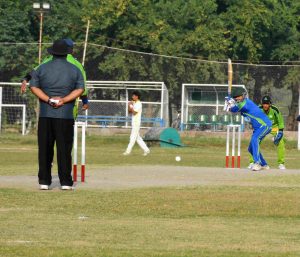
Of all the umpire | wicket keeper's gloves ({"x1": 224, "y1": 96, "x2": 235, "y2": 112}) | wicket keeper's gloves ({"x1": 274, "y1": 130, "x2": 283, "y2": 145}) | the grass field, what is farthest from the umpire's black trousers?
wicket keeper's gloves ({"x1": 274, "y1": 130, "x2": 283, "y2": 145})

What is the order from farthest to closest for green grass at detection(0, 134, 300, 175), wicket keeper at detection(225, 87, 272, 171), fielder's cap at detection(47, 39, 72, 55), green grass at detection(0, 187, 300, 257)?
green grass at detection(0, 134, 300, 175) < wicket keeper at detection(225, 87, 272, 171) < fielder's cap at detection(47, 39, 72, 55) < green grass at detection(0, 187, 300, 257)

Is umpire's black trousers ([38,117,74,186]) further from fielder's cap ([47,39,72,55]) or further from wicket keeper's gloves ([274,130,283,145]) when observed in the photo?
wicket keeper's gloves ([274,130,283,145])

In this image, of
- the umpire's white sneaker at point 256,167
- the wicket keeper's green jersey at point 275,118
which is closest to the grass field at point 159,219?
the umpire's white sneaker at point 256,167

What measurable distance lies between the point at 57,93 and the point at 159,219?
3473 mm

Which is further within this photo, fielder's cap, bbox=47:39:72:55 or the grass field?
fielder's cap, bbox=47:39:72:55

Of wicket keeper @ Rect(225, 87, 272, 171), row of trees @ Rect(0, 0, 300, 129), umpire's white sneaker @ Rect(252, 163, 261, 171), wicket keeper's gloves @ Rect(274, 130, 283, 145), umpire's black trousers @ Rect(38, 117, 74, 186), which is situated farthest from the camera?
row of trees @ Rect(0, 0, 300, 129)

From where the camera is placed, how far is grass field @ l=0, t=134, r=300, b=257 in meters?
11.3

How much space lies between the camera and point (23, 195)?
1677 centimetres

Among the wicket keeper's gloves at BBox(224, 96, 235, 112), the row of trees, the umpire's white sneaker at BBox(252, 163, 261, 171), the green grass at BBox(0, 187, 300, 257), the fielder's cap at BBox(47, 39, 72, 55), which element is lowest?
Answer: the green grass at BBox(0, 187, 300, 257)

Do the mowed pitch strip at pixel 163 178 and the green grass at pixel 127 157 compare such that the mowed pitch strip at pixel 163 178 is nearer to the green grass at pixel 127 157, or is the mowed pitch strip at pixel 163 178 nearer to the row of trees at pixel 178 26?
the green grass at pixel 127 157

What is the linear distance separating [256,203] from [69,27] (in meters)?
45.9

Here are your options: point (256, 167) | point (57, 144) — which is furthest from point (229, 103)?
point (57, 144)

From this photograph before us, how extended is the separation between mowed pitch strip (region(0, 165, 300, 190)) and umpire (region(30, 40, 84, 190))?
1.16m

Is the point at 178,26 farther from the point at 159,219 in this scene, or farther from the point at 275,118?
the point at 159,219
